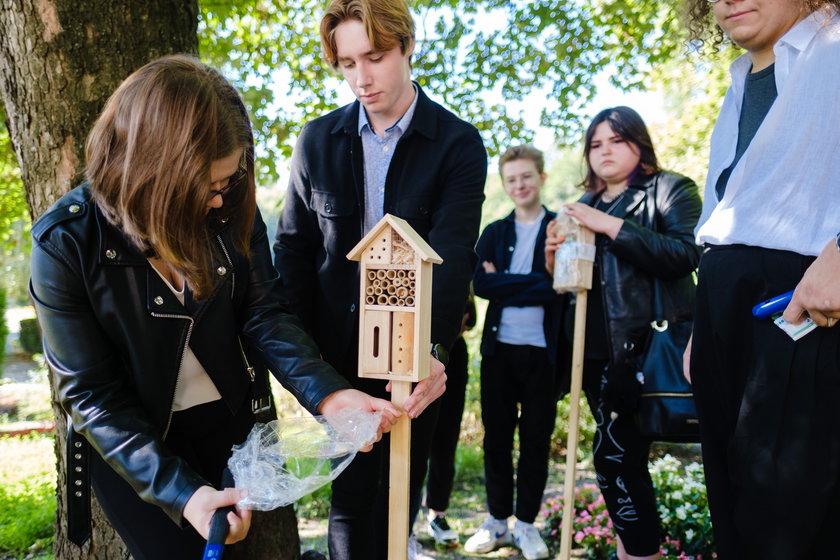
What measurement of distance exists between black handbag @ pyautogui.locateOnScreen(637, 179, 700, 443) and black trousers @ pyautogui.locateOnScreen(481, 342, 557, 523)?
0.99m

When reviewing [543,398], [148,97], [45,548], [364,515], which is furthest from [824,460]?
[45,548]

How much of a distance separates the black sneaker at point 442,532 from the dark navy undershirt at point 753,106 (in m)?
2.72

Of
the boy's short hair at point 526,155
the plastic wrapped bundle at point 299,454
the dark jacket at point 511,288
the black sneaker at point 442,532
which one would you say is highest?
the boy's short hair at point 526,155

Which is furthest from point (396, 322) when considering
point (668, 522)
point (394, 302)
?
point (668, 522)

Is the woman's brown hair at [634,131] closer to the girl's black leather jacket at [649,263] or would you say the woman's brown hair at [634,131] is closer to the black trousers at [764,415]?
the girl's black leather jacket at [649,263]

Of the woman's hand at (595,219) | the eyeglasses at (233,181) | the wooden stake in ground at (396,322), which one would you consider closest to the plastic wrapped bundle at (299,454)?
the wooden stake in ground at (396,322)

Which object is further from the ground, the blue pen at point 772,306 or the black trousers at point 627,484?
the blue pen at point 772,306

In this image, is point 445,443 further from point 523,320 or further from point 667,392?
point 667,392

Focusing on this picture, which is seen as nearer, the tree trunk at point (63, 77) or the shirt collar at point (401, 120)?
the shirt collar at point (401, 120)

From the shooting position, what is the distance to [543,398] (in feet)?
12.6

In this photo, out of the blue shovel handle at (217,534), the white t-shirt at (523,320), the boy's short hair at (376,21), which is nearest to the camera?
the blue shovel handle at (217,534)

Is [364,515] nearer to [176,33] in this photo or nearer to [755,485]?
[755,485]

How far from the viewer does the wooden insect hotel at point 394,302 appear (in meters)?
1.81

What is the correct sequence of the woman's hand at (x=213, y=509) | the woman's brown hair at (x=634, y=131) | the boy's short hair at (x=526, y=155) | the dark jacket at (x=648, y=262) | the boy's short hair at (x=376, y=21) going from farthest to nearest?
1. the boy's short hair at (x=526, y=155)
2. the woman's brown hair at (x=634, y=131)
3. the dark jacket at (x=648, y=262)
4. the boy's short hair at (x=376, y=21)
5. the woman's hand at (x=213, y=509)
